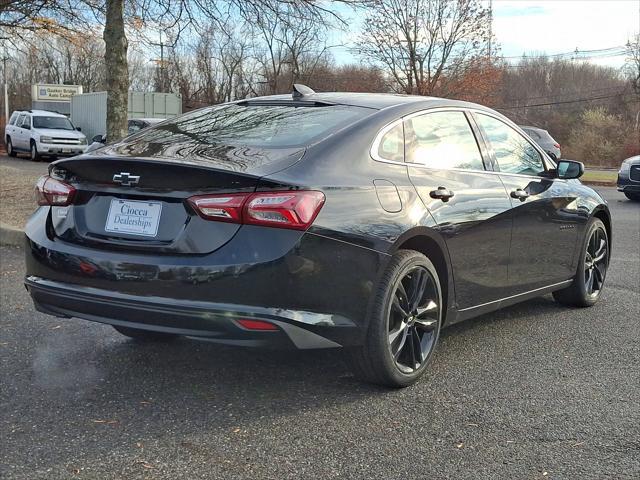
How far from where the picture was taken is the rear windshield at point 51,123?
86.1 ft

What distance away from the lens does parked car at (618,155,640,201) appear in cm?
1475

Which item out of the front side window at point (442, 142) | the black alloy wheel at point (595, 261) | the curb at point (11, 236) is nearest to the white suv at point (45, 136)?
the curb at point (11, 236)

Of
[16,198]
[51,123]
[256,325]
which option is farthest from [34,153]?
[256,325]

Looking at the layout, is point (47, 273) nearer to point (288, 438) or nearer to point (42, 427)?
point (42, 427)

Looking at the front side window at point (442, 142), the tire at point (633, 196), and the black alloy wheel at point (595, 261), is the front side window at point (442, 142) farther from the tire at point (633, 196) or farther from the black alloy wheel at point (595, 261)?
the tire at point (633, 196)

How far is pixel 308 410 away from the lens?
3324 millimetres

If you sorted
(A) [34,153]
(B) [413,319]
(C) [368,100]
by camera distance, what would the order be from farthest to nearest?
(A) [34,153] < (C) [368,100] < (B) [413,319]

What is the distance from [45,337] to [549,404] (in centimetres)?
314

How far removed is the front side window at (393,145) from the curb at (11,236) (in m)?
5.56

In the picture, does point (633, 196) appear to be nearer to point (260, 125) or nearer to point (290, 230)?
point (260, 125)

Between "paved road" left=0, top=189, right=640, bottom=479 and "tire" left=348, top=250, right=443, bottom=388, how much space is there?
0.40ft

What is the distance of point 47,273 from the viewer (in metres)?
3.45

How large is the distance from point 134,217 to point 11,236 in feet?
18.0

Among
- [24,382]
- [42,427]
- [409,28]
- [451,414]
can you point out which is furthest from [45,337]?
[409,28]
